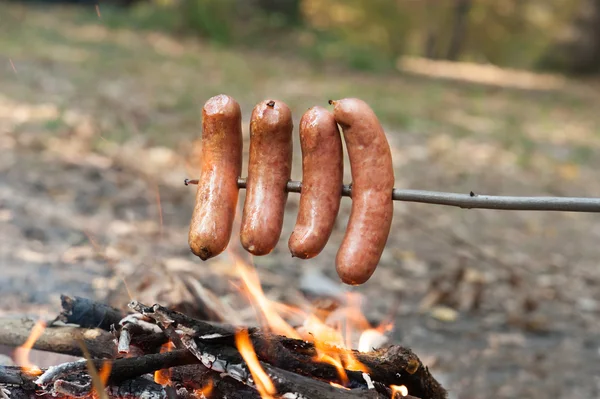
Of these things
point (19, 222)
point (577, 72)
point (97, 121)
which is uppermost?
point (577, 72)

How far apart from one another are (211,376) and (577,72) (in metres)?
16.1

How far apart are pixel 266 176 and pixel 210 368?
62 centimetres

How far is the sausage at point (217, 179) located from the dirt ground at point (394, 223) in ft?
3.94

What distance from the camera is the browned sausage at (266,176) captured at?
1989 mm

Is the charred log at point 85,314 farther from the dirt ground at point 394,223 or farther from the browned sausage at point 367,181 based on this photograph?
the browned sausage at point 367,181

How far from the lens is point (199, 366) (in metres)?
2.12

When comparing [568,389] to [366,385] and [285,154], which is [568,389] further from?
[285,154]

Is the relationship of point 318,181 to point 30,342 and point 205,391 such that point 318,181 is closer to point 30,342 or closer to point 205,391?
point 205,391

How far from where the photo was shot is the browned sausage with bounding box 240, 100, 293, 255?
6.53 ft

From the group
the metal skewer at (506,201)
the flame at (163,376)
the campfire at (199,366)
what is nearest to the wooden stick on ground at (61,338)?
the campfire at (199,366)

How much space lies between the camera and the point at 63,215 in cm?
480

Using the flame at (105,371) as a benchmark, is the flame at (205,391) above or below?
below

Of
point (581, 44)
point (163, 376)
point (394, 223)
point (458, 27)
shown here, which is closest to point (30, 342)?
point (163, 376)

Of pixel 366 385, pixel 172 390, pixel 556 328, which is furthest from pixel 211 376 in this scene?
pixel 556 328
